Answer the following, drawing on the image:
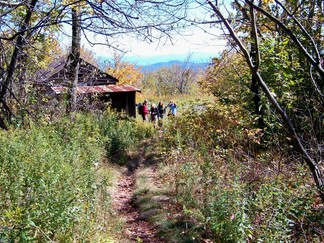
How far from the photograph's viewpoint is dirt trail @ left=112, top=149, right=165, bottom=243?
5.51 metres

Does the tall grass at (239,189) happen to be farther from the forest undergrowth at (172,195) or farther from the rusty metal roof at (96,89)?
the rusty metal roof at (96,89)

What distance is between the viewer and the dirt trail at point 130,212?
217 inches

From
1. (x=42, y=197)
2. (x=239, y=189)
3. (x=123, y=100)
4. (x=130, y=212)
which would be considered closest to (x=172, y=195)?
(x=130, y=212)

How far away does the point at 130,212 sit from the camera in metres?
6.73

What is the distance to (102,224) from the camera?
4.71 meters

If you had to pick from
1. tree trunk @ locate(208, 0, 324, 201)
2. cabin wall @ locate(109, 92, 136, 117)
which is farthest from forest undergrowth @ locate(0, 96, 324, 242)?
cabin wall @ locate(109, 92, 136, 117)

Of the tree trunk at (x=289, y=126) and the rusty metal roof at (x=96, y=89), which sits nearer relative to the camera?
the tree trunk at (x=289, y=126)

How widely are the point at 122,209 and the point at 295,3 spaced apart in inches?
182

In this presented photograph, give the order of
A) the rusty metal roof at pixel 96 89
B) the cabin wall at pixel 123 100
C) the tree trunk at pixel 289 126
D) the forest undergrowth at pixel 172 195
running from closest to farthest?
the forest undergrowth at pixel 172 195, the tree trunk at pixel 289 126, the rusty metal roof at pixel 96 89, the cabin wall at pixel 123 100

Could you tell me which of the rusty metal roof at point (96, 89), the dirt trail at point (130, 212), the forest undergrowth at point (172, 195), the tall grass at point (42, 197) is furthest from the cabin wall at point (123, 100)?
the tall grass at point (42, 197)

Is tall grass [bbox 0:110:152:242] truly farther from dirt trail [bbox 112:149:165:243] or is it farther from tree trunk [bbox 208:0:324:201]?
tree trunk [bbox 208:0:324:201]

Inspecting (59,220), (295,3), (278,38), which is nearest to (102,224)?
(59,220)

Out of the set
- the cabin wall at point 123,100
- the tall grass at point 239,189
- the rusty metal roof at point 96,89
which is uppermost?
the rusty metal roof at point 96,89

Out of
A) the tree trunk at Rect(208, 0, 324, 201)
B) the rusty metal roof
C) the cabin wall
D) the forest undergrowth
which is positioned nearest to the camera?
the forest undergrowth
